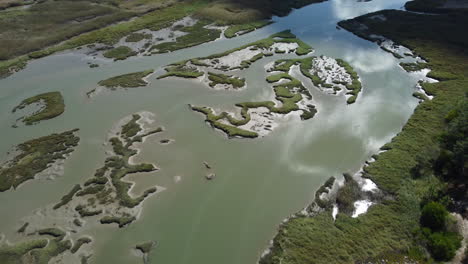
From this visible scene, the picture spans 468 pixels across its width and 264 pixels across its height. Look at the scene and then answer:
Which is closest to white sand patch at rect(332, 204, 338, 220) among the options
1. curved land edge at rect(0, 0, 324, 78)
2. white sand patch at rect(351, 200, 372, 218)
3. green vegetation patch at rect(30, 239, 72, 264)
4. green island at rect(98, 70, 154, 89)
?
white sand patch at rect(351, 200, 372, 218)

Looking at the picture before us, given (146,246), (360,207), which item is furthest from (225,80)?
(146,246)

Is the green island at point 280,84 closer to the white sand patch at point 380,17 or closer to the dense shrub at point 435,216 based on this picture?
the dense shrub at point 435,216

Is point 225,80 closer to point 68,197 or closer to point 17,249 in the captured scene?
point 68,197

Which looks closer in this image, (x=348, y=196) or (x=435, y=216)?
(x=435, y=216)

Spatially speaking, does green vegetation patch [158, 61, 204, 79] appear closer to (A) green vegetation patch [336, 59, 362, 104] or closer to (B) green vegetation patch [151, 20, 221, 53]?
(B) green vegetation patch [151, 20, 221, 53]

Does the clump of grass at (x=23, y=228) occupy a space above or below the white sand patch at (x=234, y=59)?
below

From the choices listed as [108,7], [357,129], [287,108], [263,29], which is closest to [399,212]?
[357,129]

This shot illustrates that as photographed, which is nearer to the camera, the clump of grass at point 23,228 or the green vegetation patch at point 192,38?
the clump of grass at point 23,228

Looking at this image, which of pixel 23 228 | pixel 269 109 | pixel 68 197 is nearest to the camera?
pixel 23 228

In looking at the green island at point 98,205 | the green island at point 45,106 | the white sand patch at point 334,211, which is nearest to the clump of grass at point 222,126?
the green island at point 98,205
